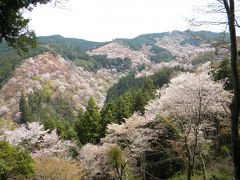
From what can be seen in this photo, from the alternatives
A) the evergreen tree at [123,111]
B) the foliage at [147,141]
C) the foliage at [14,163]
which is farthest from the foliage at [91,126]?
the foliage at [14,163]

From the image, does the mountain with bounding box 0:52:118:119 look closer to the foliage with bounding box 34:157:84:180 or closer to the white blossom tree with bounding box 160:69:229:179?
the foliage with bounding box 34:157:84:180

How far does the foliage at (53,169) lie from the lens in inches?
1186

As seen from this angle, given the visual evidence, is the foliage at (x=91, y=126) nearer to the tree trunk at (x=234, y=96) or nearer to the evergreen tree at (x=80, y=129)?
the evergreen tree at (x=80, y=129)

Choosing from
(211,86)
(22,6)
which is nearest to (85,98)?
(211,86)

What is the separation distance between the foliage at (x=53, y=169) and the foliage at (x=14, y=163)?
176 inches

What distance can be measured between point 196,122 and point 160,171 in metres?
16.9

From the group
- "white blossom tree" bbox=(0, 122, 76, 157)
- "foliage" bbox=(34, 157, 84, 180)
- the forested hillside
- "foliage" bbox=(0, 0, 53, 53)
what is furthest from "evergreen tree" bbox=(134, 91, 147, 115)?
"foliage" bbox=(0, 0, 53, 53)

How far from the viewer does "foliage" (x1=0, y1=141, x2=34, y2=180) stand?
78.3 feet

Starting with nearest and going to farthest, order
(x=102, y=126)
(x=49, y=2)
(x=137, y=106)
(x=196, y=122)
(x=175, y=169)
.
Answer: (x=49, y=2)
(x=196, y=122)
(x=175, y=169)
(x=102, y=126)
(x=137, y=106)

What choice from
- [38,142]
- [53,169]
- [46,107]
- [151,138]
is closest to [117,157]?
[151,138]

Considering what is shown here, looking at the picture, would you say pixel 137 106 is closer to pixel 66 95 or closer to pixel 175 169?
pixel 175 169

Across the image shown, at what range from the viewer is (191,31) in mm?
8992

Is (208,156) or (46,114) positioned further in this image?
(46,114)

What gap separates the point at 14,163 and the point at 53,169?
21.3 feet
